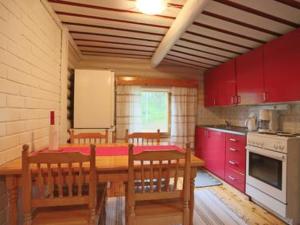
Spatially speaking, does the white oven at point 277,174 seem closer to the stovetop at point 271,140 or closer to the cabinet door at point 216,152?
the stovetop at point 271,140

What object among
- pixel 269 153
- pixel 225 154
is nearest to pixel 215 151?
pixel 225 154

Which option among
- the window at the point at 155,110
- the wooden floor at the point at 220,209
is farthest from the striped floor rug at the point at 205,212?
the window at the point at 155,110

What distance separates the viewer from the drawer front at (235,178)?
285 centimetres

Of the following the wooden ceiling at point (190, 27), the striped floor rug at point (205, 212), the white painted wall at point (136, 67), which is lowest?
the striped floor rug at point (205, 212)

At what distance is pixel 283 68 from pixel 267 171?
116cm

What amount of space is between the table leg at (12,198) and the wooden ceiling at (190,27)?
1726 mm

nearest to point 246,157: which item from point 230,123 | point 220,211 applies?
point 220,211

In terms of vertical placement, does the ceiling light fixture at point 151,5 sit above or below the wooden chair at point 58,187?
above

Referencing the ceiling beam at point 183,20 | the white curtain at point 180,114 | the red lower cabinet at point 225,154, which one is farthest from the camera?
the white curtain at point 180,114

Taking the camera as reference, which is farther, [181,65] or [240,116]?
[181,65]

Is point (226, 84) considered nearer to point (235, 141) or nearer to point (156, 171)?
point (235, 141)

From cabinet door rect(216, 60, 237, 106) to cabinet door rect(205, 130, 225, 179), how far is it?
22.1 inches

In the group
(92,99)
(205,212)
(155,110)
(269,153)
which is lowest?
(205,212)

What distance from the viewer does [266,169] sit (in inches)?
95.9
